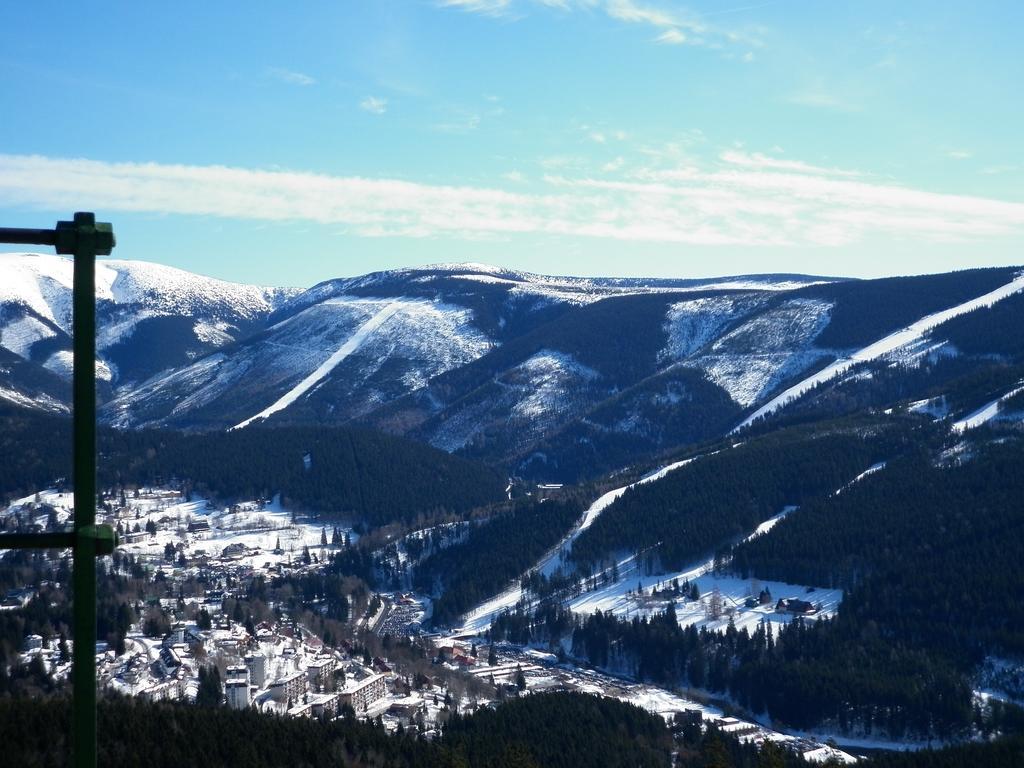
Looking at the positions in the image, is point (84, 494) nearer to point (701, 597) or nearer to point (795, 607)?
point (795, 607)

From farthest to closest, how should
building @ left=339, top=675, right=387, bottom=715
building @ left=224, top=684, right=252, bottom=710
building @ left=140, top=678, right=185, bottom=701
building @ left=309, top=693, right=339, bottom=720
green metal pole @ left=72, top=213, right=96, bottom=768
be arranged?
building @ left=339, top=675, right=387, bottom=715 < building @ left=224, top=684, right=252, bottom=710 < building @ left=309, top=693, right=339, bottom=720 < building @ left=140, top=678, right=185, bottom=701 < green metal pole @ left=72, top=213, right=96, bottom=768

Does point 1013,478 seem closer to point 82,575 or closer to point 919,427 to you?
point 919,427

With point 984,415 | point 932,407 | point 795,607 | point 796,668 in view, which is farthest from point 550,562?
point 932,407

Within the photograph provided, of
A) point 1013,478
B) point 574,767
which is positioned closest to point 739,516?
point 1013,478

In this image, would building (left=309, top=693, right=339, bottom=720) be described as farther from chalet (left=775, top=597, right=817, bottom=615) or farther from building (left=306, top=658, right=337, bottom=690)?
chalet (left=775, top=597, right=817, bottom=615)

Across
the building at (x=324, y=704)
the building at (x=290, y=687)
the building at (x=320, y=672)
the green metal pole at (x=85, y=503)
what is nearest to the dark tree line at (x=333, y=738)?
the building at (x=324, y=704)

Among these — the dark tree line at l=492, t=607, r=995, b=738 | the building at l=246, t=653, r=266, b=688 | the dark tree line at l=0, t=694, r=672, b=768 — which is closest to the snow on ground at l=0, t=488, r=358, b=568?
the dark tree line at l=492, t=607, r=995, b=738

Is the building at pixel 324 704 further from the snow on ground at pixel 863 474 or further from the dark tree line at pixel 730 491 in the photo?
the snow on ground at pixel 863 474
